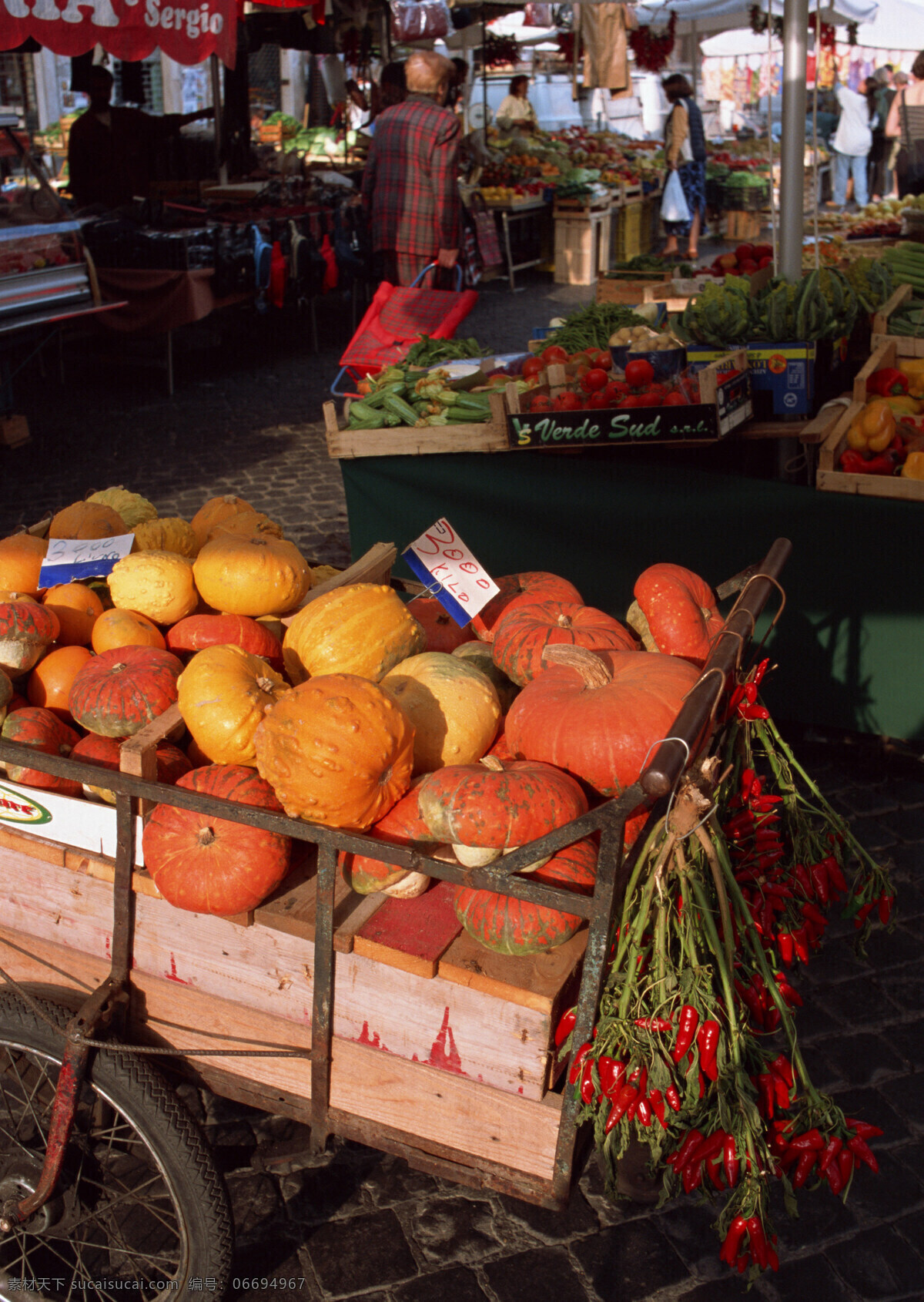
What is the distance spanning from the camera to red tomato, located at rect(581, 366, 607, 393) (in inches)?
183

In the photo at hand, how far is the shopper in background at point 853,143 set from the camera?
18.9m

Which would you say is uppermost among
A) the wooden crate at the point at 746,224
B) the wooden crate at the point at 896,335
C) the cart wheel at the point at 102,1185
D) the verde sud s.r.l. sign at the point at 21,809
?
the wooden crate at the point at 746,224

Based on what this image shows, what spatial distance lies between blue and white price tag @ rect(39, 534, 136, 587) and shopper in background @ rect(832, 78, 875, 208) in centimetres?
2000

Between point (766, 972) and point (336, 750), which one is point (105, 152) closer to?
point (336, 750)

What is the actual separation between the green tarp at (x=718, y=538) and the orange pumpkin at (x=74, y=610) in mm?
2483

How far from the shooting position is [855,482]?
395 centimetres

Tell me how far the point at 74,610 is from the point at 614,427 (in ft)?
8.02

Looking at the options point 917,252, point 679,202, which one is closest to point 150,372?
point 917,252

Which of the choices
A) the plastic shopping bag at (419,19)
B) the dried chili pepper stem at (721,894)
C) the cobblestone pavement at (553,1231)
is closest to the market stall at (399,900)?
the dried chili pepper stem at (721,894)

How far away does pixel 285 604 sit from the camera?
2502 millimetres

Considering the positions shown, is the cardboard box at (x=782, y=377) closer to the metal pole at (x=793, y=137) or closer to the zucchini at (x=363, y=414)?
the metal pole at (x=793, y=137)

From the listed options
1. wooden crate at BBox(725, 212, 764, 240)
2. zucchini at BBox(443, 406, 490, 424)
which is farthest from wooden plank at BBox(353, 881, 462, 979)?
wooden crate at BBox(725, 212, 764, 240)

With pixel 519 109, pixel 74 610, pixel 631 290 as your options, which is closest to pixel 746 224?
pixel 519 109

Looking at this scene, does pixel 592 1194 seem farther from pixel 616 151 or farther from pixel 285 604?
pixel 616 151
